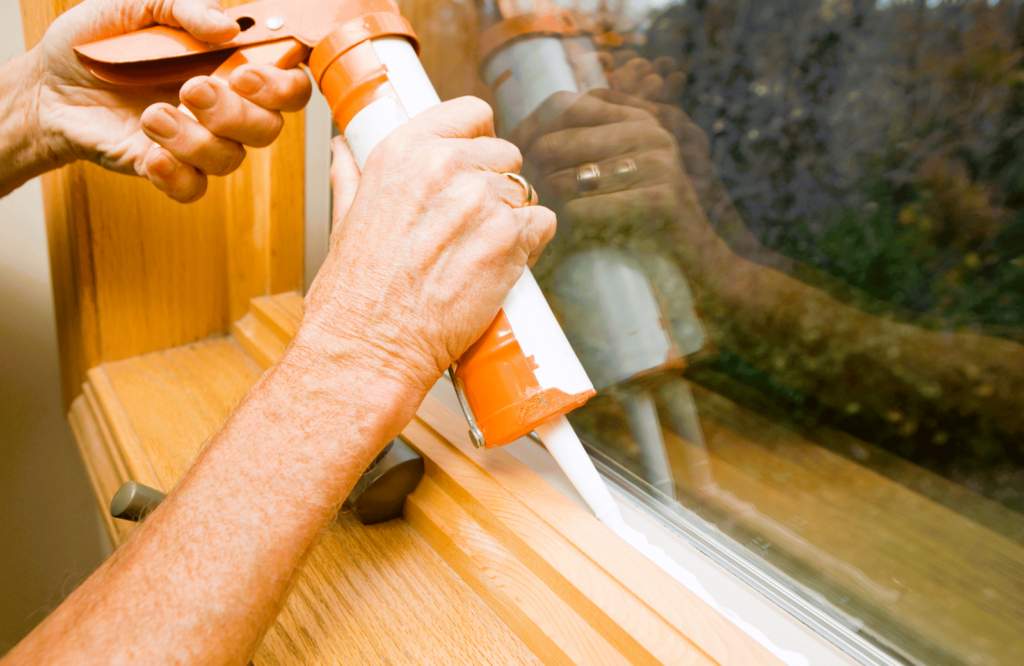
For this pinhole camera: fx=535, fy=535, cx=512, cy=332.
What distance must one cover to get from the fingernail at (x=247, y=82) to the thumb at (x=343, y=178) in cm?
9

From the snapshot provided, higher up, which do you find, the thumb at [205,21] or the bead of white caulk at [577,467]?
the thumb at [205,21]

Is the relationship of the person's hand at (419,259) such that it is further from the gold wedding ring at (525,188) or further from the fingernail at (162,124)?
the fingernail at (162,124)

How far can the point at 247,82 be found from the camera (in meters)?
0.51

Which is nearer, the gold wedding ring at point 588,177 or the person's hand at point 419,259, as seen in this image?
the person's hand at point 419,259

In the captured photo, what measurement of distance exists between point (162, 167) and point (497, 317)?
44cm

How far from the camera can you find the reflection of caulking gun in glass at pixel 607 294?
1.60 feet

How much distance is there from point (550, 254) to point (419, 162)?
0.75 feet

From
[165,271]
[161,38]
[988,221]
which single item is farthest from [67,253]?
[988,221]

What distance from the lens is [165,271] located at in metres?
0.75

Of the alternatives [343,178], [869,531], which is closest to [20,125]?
[343,178]

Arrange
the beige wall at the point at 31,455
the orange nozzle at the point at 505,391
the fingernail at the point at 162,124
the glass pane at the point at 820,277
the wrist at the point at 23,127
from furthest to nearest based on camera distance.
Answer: the beige wall at the point at 31,455 → the wrist at the point at 23,127 → the fingernail at the point at 162,124 → the orange nozzle at the point at 505,391 → the glass pane at the point at 820,277

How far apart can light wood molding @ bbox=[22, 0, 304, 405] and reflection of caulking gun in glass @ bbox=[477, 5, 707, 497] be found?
34 cm

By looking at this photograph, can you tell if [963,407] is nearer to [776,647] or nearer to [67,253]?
[776,647]

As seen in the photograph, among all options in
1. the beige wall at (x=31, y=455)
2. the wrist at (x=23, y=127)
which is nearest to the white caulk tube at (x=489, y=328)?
the wrist at (x=23, y=127)
